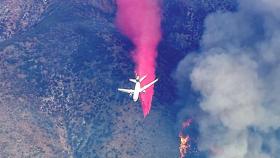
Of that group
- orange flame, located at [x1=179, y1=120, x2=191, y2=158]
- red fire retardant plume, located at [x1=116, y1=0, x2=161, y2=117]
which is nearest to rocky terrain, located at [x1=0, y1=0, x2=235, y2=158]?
orange flame, located at [x1=179, y1=120, x2=191, y2=158]

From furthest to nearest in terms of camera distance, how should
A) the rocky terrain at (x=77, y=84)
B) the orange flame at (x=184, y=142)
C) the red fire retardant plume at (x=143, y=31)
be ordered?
the red fire retardant plume at (x=143, y=31), the orange flame at (x=184, y=142), the rocky terrain at (x=77, y=84)

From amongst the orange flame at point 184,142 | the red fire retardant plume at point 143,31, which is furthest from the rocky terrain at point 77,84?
the red fire retardant plume at point 143,31

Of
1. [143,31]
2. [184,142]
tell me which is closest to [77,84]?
[143,31]

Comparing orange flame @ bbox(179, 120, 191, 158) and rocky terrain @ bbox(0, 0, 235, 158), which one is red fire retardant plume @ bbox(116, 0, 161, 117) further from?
orange flame @ bbox(179, 120, 191, 158)

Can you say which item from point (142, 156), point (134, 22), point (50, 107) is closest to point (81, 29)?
point (134, 22)

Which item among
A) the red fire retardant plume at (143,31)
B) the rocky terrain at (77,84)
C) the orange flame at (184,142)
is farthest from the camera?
the red fire retardant plume at (143,31)

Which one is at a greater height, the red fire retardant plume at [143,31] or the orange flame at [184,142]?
the red fire retardant plume at [143,31]

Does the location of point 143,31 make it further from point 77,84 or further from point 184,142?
point 184,142

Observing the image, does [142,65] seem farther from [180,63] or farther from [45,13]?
[45,13]

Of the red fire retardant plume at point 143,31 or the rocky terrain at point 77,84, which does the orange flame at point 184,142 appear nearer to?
the rocky terrain at point 77,84
